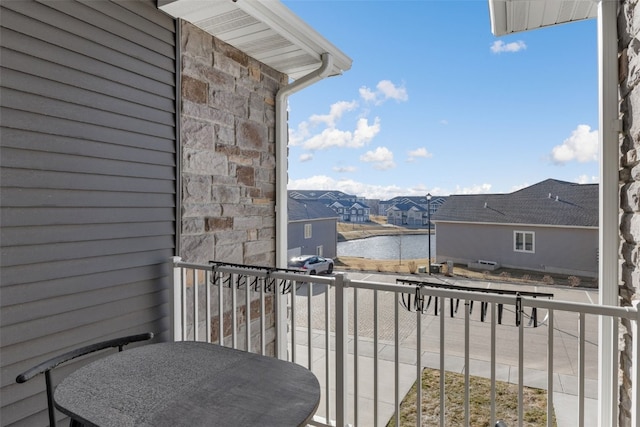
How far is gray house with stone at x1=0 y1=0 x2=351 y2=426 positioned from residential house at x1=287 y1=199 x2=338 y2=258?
1.59ft

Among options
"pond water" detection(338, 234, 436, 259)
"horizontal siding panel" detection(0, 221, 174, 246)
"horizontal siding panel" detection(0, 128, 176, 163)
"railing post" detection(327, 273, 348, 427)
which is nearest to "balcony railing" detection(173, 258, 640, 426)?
"railing post" detection(327, 273, 348, 427)

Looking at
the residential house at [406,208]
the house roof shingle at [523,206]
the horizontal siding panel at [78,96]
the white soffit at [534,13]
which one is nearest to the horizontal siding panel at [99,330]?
the horizontal siding panel at [78,96]

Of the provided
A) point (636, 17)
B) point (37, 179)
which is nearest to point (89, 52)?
point (37, 179)

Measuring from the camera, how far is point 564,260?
3559 mm

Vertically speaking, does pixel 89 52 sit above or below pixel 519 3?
below

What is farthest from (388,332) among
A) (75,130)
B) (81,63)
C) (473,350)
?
(81,63)

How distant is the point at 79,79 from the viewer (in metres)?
1.69

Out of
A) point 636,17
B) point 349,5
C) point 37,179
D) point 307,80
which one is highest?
point 349,5

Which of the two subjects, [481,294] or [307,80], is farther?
[307,80]

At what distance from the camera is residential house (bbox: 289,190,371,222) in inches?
131

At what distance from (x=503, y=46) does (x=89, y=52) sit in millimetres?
6547

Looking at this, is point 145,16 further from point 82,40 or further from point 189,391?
point 189,391

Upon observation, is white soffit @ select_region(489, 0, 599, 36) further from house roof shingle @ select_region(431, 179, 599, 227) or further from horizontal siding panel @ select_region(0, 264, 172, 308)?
horizontal siding panel @ select_region(0, 264, 172, 308)

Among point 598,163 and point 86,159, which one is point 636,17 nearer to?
point 598,163
